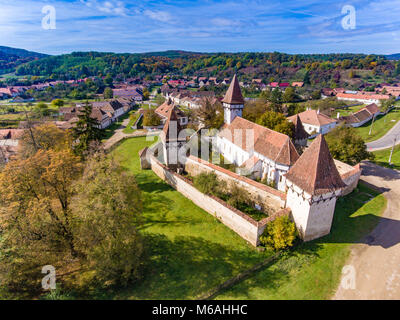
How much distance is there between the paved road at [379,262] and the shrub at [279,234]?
4.52 metres

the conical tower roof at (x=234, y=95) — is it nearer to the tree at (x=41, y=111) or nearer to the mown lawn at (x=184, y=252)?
the mown lawn at (x=184, y=252)

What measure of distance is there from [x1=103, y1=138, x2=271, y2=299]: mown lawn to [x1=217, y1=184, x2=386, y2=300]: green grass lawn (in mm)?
1532

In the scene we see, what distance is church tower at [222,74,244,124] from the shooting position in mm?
36656

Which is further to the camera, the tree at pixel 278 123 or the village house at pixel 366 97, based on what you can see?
the village house at pixel 366 97

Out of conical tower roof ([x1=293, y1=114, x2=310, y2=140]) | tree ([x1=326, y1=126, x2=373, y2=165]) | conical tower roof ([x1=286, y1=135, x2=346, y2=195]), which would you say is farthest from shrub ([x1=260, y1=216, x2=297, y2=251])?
conical tower roof ([x1=293, y1=114, x2=310, y2=140])

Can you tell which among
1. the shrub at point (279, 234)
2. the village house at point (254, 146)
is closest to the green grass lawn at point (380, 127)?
the village house at point (254, 146)

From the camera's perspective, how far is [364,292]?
1565cm

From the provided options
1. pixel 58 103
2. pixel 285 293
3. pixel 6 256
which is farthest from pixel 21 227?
pixel 58 103

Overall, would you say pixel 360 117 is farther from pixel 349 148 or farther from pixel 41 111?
pixel 41 111

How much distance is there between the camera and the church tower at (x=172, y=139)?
30.8 metres

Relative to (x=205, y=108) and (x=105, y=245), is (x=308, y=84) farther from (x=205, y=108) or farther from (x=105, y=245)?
(x=105, y=245)

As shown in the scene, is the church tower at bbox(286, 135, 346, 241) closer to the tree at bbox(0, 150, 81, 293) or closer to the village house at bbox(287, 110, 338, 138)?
the tree at bbox(0, 150, 81, 293)

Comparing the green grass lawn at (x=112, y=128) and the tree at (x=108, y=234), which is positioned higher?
the green grass lawn at (x=112, y=128)
